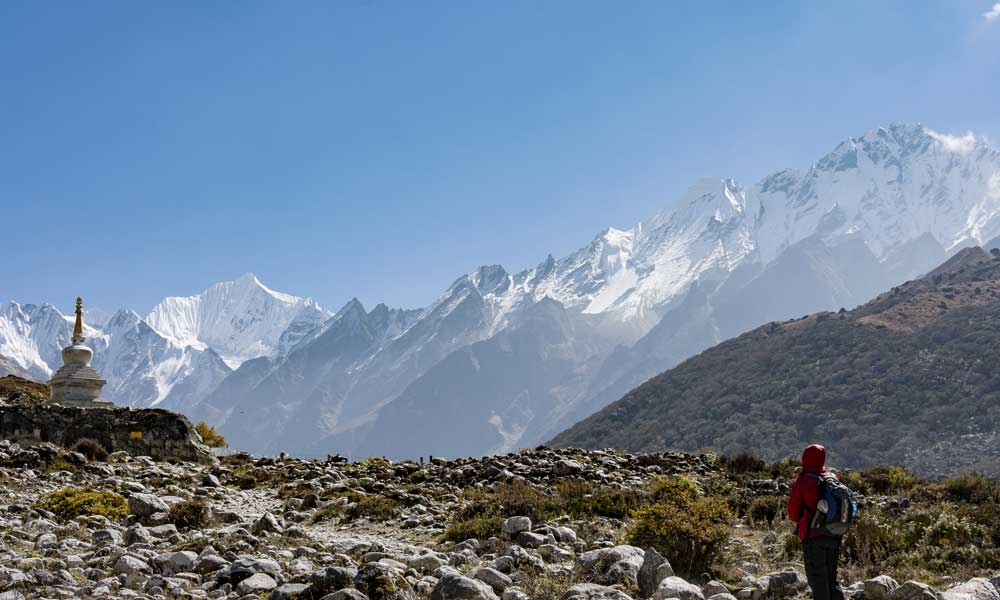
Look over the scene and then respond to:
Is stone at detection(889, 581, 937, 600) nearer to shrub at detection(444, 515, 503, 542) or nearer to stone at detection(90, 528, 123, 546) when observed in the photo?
Answer: shrub at detection(444, 515, 503, 542)

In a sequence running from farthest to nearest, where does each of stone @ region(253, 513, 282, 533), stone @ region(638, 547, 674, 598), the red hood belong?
stone @ region(253, 513, 282, 533) < stone @ region(638, 547, 674, 598) < the red hood

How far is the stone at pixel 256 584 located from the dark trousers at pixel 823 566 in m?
6.30

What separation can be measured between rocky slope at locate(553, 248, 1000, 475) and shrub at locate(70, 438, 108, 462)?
305 ft

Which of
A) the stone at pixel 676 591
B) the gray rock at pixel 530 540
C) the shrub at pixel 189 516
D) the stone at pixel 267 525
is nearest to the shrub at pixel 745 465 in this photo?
the gray rock at pixel 530 540

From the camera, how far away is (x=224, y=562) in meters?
12.2

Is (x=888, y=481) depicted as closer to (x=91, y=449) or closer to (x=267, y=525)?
(x=267, y=525)

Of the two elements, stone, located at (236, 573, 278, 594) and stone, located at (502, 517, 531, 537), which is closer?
stone, located at (236, 573, 278, 594)

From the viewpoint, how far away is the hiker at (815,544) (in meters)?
9.82

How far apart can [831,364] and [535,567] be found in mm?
149216

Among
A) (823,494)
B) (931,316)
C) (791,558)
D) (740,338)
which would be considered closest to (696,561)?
(791,558)

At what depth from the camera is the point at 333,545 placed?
1427 cm

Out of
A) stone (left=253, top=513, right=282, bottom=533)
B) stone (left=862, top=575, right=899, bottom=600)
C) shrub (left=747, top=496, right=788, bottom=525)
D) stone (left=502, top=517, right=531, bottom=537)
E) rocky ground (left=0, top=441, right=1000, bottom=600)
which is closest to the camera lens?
stone (left=862, top=575, right=899, bottom=600)

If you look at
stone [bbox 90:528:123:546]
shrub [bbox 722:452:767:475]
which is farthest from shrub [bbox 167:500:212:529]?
shrub [bbox 722:452:767:475]

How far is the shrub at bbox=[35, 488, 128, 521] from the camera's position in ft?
53.3
